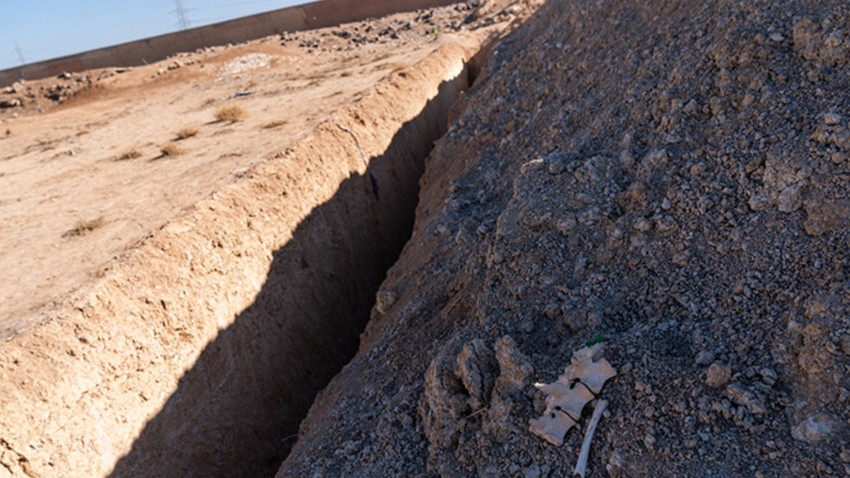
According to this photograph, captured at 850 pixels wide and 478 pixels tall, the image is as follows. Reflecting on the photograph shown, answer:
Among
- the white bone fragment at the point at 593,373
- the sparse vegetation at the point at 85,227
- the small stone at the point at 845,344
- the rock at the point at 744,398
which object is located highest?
the small stone at the point at 845,344

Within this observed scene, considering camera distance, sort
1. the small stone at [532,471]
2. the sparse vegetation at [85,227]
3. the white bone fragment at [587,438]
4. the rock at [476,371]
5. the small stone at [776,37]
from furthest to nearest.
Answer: the sparse vegetation at [85,227] < the small stone at [776,37] < the rock at [476,371] < the small stone at [532,471] < the white bone fragment at [587,438]

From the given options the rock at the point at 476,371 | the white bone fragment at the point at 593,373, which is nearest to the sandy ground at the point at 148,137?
the rock at the point at 476,371

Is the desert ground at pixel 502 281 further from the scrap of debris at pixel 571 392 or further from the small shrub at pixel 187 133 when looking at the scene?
the small shrub at pixel 187 133

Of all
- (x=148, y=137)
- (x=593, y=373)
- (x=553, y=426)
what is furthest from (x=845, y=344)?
(x=148, y=137)

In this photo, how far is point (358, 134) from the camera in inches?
377

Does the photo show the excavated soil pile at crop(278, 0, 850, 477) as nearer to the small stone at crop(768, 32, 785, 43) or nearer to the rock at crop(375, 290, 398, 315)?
the small stone at crop(768, 32, 785, 43)

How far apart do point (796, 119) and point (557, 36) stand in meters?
4.81

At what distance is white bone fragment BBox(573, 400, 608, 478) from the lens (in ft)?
9.50

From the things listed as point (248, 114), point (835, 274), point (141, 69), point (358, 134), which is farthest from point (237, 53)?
point (835, 274)

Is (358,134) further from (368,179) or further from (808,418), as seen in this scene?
(808,418)

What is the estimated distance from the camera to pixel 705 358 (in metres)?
2.93

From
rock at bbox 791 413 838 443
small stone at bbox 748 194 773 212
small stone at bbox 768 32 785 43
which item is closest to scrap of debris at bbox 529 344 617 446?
rock at bbox 791 413 838 443

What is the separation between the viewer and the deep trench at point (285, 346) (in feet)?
19.0

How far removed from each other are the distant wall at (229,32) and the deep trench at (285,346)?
19027 mm
